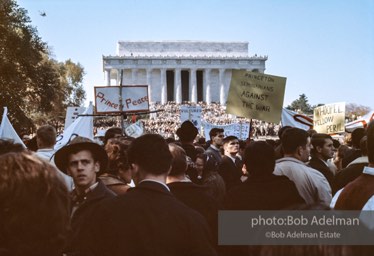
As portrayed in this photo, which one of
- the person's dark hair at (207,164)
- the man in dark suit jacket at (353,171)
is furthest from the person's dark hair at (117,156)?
the man in dark suit jacket at (353,171)

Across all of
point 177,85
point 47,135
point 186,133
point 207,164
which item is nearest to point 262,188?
point 207,164

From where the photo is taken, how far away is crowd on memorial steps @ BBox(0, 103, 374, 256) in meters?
2.10

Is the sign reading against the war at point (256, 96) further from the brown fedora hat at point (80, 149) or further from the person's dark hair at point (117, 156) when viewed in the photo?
the brown fedora hat at point (80, 149)

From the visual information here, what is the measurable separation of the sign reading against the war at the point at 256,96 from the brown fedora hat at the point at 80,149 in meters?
4.67

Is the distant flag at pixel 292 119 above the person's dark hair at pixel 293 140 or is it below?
below

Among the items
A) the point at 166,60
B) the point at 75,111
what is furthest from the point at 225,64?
the point at 75,111

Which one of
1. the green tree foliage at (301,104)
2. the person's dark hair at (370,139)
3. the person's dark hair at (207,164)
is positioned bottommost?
the green tree foliage at (301,104)

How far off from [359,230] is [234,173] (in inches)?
185

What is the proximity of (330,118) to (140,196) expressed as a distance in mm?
8090

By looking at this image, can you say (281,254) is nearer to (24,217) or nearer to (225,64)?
(24,217)

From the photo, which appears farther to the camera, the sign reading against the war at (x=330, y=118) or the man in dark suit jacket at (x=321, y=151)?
the sign reading against the war at (x=330, y=118)

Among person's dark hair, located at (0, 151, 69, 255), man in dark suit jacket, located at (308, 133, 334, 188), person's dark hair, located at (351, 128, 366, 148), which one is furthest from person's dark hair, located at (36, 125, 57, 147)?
person's dark hair, located at (0, 151, 69, 255)

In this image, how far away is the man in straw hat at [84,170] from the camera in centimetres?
396

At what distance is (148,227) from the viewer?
297 cm
